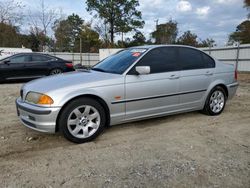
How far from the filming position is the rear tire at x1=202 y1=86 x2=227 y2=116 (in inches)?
210

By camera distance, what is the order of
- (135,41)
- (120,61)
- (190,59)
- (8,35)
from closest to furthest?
1. (120,61)
2. (190,59)
3. (8,35)
4. (135,41)

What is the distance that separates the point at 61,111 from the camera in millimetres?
3658

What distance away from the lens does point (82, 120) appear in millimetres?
3834

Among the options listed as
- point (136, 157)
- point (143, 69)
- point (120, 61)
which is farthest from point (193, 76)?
point (136, 157)

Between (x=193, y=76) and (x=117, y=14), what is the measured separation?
3653cm

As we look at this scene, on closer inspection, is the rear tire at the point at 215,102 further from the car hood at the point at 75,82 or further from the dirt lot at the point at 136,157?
the car hood at the point at 75,82

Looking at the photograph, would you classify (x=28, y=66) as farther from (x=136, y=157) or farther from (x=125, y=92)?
(x=136, y=157)

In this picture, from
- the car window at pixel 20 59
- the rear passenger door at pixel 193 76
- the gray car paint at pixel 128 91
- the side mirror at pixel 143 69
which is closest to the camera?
the gray car paint at pixel 128 91

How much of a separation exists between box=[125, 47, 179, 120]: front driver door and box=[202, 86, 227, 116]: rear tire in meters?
0.98

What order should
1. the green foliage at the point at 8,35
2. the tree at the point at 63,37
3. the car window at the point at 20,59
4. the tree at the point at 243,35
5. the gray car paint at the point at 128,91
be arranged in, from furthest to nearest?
the tree at the point at 63,37 → the tree at the point at 243,35 → the green foliage at the point at 8,35 → the car window at the point at 20,59 → the gray car paint at the point at 128,91

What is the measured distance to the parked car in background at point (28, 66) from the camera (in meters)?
10.5

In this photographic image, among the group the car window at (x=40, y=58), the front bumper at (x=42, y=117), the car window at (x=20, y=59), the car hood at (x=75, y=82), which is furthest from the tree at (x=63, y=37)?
the front bumper at (x=42, y=117)

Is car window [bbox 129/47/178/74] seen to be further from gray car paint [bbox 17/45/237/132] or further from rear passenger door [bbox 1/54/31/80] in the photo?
rear passenger door [bbox 1/54/31/80]

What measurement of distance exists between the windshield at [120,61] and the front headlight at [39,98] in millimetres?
1306
